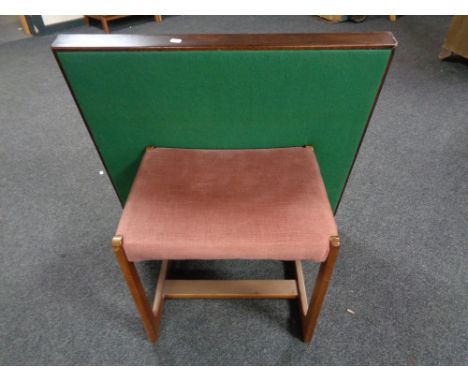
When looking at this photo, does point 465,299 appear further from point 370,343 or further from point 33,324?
point 33,324

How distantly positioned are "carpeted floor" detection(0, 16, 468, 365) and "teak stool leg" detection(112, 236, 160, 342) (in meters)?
0.08

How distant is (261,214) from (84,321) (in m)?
0.78

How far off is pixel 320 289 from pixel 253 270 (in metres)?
0.44

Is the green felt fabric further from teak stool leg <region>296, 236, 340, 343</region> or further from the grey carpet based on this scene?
the grey carpet

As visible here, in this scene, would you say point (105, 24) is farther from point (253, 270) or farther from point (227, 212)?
point (227, 212)

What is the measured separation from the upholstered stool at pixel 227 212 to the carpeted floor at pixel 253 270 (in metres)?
0.14

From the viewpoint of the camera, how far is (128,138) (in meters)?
1.02

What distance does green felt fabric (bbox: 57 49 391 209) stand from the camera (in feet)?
2.75

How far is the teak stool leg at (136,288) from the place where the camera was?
2.53ft

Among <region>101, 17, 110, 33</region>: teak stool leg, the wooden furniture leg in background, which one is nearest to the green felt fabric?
<region>101, 17, 110, 33</region>: teak stool leg

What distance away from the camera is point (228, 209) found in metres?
0.83

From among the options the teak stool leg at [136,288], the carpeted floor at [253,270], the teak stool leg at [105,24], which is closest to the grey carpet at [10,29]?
the teak stool leg at [105,24]

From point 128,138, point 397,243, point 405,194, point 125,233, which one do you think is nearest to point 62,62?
point 128,138

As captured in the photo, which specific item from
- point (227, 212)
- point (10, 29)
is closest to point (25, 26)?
point (10, 29)
